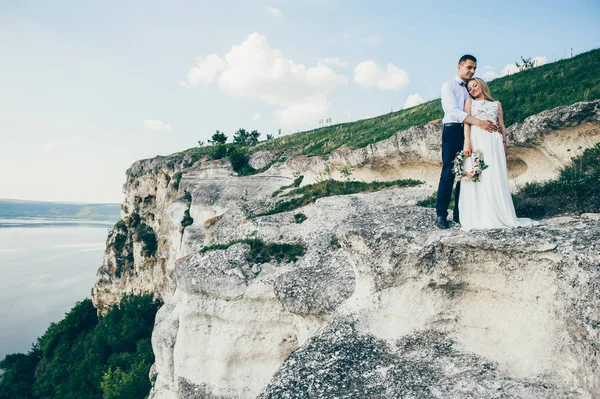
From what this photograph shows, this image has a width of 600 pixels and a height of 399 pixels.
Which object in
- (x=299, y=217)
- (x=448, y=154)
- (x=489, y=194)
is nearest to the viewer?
(x=489, y=194)

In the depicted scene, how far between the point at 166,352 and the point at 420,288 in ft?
32.0

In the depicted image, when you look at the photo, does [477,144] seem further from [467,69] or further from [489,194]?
[467,69]

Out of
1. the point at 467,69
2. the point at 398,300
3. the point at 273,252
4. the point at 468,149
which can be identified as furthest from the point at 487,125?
the point at 273,252

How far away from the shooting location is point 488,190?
600 centimetres

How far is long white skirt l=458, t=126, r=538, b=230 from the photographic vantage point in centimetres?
588

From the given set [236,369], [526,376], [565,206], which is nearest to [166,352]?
[236,369]

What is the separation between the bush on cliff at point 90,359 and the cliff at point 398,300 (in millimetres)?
13530

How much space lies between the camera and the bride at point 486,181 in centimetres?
589

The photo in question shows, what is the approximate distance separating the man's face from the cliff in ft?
8.85

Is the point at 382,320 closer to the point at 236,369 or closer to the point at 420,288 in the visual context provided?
the point at 420,288

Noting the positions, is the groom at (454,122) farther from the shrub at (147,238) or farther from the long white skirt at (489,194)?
the shrub at (147,238)

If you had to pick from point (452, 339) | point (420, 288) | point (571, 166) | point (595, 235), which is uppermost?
point (571, 166)

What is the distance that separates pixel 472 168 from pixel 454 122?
32.3 inches

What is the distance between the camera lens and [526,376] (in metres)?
4.71
